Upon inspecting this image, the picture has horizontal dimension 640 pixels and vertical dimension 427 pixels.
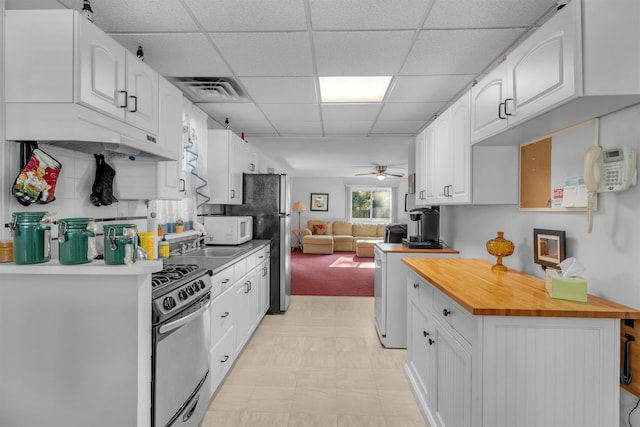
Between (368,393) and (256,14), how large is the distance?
257 centimetres

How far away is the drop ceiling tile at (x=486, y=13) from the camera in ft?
5.78

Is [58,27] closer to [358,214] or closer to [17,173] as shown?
[17,173]

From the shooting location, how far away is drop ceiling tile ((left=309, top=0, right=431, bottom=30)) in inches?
69.2

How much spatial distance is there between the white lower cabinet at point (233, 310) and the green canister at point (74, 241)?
97cm

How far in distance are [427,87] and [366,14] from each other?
126 cm

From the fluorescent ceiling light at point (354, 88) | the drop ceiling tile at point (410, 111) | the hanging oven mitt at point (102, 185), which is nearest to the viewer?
the hanging oven mitt at point (102, 185)

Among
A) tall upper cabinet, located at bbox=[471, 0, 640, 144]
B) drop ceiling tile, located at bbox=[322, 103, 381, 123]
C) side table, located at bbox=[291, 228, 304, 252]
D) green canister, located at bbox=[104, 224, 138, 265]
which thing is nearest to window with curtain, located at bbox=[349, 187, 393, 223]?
side table, located at bbox=[291, 228, 304, 252]

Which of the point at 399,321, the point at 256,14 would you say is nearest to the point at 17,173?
the point at 256,14

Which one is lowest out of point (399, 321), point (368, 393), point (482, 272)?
point (368, 393)

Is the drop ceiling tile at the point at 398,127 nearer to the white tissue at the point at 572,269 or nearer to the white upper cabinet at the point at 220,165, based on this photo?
the white upper cabinet at the point at 220,165

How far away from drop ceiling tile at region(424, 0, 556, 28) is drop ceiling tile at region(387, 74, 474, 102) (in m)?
0.73

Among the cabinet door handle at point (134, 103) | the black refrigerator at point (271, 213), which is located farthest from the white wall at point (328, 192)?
the cabinet door handle at point (134, 103)

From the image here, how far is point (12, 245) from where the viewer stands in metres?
1.36

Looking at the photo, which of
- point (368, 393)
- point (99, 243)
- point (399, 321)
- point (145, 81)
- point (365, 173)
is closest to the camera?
point (145, 81)
